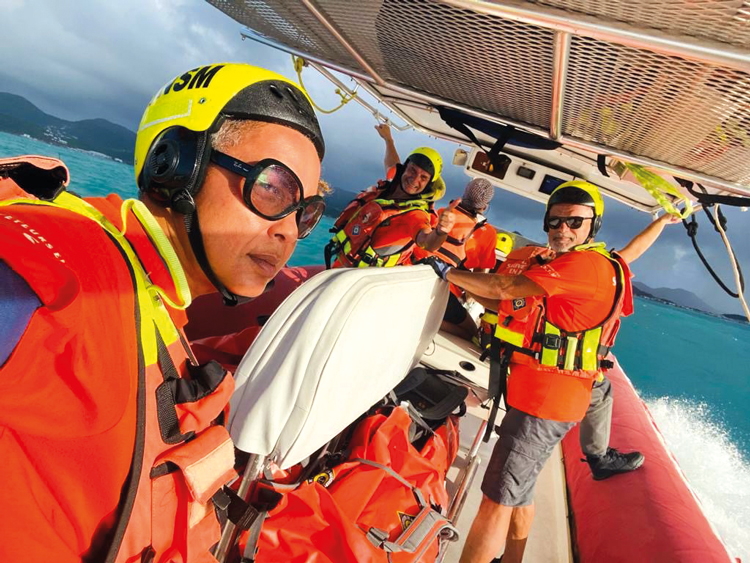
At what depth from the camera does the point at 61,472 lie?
1.82 feet

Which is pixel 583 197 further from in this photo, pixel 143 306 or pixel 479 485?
pixel 143 306

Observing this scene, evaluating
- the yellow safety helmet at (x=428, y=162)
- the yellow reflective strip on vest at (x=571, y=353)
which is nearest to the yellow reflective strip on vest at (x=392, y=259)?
the yellow safety helmet at (x=428, y=162)

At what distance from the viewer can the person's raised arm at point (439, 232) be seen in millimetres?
2482

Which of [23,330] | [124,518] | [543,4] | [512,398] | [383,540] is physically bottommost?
[383,540]

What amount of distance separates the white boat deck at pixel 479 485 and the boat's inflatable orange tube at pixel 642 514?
0.38 ft

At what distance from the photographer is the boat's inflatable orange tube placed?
6.40 ft

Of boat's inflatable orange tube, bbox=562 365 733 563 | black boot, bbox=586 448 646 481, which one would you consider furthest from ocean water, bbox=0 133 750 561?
black boot, bbox=586 448 646 481

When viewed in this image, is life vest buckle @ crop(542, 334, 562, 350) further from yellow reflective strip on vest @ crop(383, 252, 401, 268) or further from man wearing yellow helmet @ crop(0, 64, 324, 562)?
man wearing yellow helmet @ crop(0, 64, 324, 562)

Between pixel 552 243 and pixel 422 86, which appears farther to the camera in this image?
pixel 552 243

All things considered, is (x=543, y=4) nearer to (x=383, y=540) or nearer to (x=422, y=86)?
(x=422, y=86)

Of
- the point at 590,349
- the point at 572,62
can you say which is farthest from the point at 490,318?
the point at 572,62

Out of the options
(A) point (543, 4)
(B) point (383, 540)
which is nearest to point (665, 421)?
(B) point (383, 540)

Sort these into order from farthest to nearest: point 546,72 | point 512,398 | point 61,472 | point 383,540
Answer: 1. point 512,398
2. point 383,540
3. point 546,72
4. point 61,472

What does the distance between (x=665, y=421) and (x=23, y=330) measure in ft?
27.0
